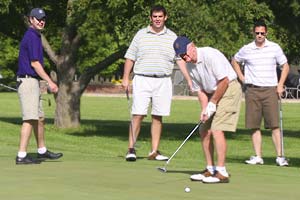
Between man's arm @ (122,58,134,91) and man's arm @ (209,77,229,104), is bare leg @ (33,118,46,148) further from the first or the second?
man's arm @ (209,77,229,104)

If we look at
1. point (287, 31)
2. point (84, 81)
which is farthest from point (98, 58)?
point (287, 31)

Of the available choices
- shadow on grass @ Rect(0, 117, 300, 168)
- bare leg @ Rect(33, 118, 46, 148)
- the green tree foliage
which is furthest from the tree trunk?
bare leg @ Rect(33, 118, 46, 148)

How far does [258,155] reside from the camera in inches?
483

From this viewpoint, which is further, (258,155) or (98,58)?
(98,58)

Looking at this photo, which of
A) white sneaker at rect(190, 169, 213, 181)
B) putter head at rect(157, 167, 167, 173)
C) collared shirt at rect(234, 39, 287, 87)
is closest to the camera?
white sneaker at rect(190, 169, 213, 181)

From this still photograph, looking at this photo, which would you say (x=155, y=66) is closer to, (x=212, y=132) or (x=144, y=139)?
(x=212, y=132)

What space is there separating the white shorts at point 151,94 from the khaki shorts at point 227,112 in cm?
258

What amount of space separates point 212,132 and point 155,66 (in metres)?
2.66

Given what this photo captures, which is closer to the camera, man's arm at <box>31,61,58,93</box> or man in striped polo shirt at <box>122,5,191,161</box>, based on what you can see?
man's arm at <box>31,61,58,93</box>

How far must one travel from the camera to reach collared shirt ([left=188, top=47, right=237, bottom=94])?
895cm

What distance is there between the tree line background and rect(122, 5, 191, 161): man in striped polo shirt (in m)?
6.45

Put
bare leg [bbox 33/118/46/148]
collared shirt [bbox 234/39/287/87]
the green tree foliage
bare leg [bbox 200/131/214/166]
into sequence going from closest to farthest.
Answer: bare leg [bbox 200/131/214/166], bare leg [bbox 33/118/46/148], collared shirt [bbox 234/39/287/87], the green tree foliage

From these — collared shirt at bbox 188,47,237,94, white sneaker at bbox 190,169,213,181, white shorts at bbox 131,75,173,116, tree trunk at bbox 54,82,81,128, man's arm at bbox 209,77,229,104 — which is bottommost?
tree trunk at bbox 54,82,81,128

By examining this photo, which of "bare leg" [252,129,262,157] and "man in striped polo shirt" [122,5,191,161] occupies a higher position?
"man in striped polo shirt" [122,5,191,161]
